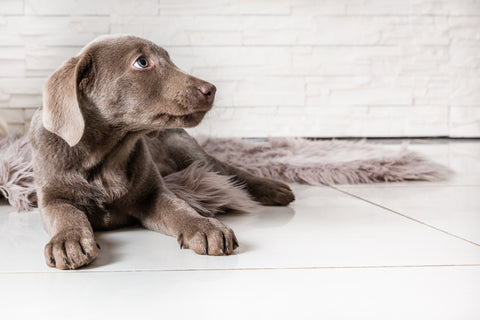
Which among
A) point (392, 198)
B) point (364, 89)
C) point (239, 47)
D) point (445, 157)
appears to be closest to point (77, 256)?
point (392, 198)

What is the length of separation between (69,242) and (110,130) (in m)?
0.40

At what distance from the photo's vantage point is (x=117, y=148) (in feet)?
5.29

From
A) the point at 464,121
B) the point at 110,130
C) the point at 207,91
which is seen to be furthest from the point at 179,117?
the point at 464,121

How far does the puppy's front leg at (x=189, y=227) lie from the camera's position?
4.41 feet

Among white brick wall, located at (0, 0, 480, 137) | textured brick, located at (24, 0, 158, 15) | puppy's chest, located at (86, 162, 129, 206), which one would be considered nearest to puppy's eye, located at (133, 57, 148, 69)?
puppy's chest, located at (86, 162, 129, 206)

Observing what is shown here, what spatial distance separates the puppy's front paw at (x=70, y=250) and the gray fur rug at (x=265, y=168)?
1.85ft

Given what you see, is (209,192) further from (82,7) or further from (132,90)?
(82,7)

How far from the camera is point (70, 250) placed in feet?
4.10

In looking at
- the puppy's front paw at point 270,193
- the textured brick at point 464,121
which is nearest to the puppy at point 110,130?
the puppy's front paw at point 270,193

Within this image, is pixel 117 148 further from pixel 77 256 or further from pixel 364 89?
pixel 364 89

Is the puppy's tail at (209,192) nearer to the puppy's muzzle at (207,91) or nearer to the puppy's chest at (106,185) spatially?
the puppy's chest at (106,185)

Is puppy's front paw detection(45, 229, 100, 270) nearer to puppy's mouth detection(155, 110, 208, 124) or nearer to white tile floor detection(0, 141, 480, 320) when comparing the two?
white tile floor detection(0, 141, 480, 320)

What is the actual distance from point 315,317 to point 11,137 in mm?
2343

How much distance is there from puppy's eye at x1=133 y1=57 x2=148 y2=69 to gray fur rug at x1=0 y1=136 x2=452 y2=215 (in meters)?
0.52
